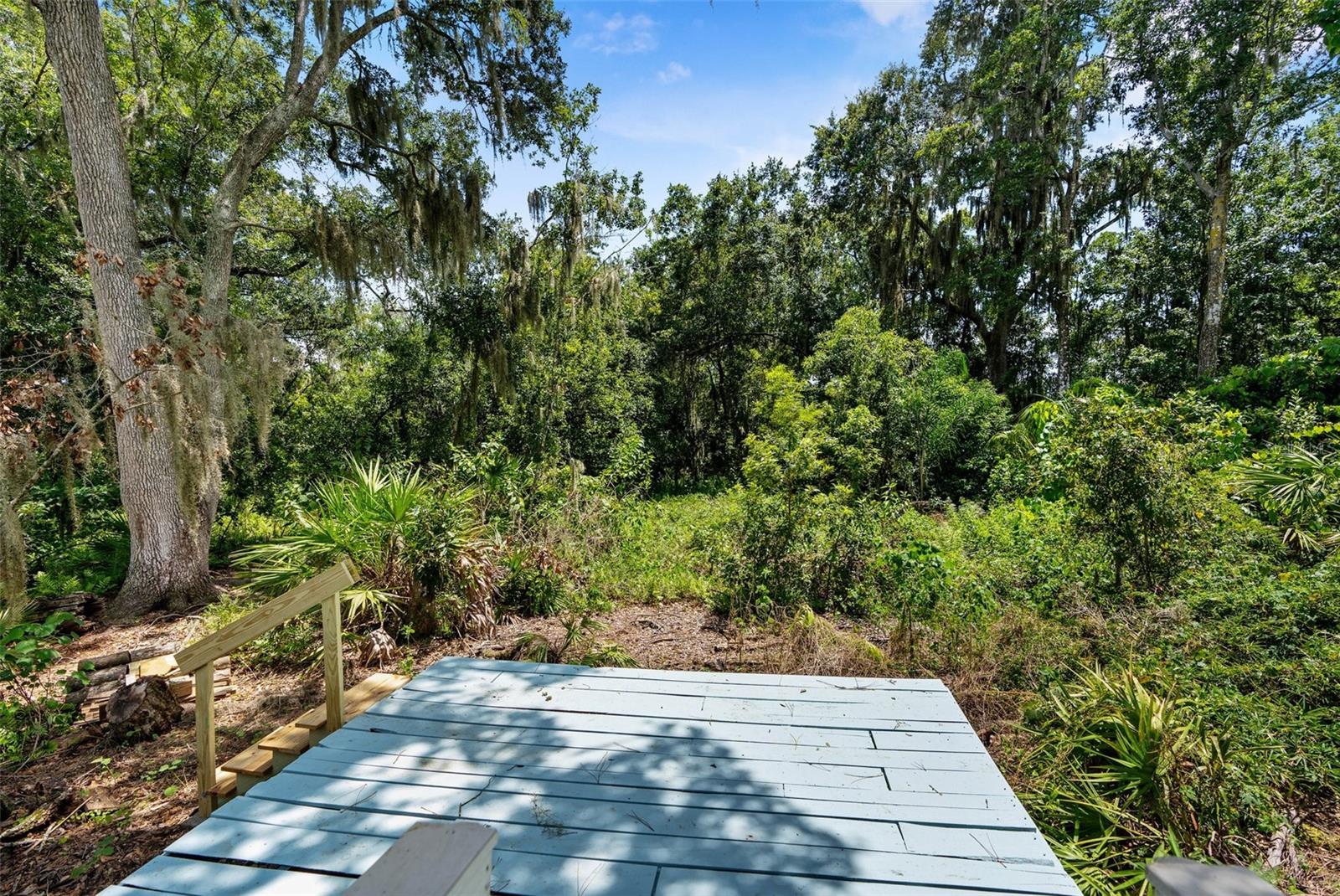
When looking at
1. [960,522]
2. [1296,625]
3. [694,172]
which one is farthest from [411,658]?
[694,172]

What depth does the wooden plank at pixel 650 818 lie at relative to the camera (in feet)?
5.73

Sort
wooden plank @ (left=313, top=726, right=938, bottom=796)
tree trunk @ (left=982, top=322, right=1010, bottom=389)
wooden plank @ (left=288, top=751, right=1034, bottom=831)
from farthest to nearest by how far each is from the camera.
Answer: tree trunk @ (left=982, top=322, right=1010, bottom=389) → wooden plank @ (left=313, top=726, right=938, bottom=796) → wooden plank @ (left=288, top=751, right=1034, bottom=831)

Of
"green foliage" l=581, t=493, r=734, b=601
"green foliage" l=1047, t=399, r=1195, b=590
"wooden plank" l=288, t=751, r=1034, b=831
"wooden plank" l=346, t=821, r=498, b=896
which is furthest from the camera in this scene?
"green foliage" l=581, t=493, r=734, b=601

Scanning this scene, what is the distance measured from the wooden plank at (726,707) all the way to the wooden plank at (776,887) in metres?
0.89

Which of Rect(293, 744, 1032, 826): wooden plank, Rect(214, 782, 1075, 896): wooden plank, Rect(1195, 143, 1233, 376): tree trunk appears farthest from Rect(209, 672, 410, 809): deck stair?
Rect(1195, 143, 1233, 376): tree trunk

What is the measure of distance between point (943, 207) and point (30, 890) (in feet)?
52.8

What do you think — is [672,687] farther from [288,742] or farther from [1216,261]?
[1216,261]

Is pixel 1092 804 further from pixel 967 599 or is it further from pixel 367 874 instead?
pixel 367 874

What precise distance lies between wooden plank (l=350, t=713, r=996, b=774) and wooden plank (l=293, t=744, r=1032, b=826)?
0.40 feet

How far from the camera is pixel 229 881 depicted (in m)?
1.62

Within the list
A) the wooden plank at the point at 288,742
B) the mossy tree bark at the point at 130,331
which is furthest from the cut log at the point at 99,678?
the wooden plank at the point at 288,742

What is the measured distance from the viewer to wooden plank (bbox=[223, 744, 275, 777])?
250 cm

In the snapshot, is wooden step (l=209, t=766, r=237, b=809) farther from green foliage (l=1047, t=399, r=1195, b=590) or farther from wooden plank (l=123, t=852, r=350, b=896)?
green foliage (l=1047, t=399, r=1195, b=590)

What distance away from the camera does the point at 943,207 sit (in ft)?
44.5
